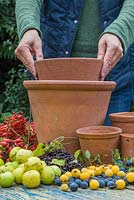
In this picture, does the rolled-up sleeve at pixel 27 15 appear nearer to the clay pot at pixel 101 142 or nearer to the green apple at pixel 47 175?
the clay pot at pixel 101 142

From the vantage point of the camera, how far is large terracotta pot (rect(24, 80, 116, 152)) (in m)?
1.29

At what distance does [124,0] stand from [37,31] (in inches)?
13.4

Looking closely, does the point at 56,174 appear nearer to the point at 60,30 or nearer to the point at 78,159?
the point at 78,159

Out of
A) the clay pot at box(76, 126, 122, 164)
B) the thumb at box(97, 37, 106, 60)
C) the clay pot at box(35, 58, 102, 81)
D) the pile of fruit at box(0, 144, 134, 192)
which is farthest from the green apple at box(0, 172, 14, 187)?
the thumb at box(97, 37, 106, 60)

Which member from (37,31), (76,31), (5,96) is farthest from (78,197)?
(5,96)

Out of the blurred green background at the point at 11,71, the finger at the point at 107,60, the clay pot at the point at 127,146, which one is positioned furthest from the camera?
the blurred green background at the point at 11,71

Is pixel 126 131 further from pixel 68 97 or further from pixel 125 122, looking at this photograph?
pixel 68 97

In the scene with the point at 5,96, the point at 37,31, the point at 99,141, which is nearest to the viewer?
the point at 99,141

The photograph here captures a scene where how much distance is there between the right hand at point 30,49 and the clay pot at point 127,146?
1.09ft

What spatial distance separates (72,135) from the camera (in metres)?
1.33

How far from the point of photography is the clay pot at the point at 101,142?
1.24m

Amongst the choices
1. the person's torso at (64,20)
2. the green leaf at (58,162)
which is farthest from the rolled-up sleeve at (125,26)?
the green leaf at (58,162)

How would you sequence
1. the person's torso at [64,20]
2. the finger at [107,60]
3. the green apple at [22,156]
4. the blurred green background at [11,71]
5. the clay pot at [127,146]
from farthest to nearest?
the blurred green background at [11,71] → the person's torso at [64,20] → the finger at [107,60] → the clay pot at [127,146] → the green apple at [22,156]

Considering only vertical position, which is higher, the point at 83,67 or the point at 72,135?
the point at 83,67
